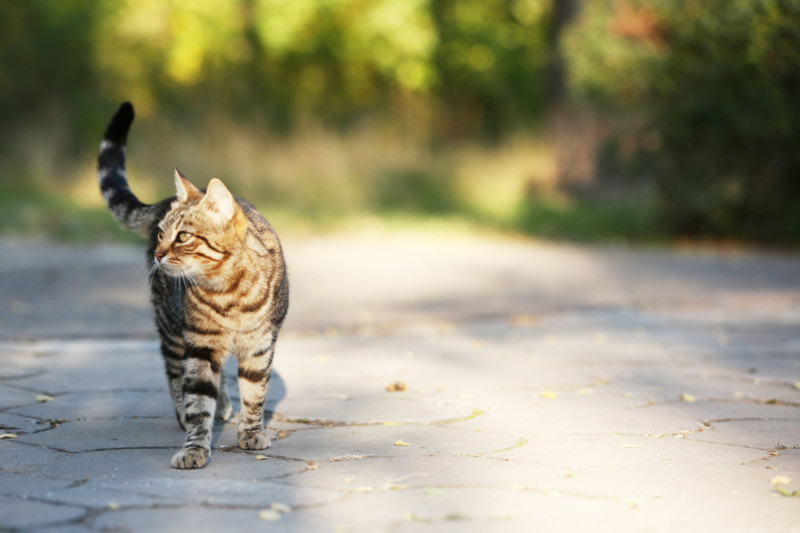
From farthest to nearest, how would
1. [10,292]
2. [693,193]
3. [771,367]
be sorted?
[693,193]
[10,292]
[771,367]

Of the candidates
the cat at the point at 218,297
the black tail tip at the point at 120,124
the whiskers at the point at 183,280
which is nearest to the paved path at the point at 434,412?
the cat at the point at 218,297

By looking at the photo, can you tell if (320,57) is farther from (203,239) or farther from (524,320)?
(203,239)

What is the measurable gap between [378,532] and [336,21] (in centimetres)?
2766

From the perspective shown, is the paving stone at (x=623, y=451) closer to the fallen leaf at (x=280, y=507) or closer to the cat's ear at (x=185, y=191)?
the fallen leaf at (x=280, y=507)

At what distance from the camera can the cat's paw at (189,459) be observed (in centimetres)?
397

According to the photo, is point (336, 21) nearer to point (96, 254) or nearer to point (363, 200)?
point (363, 200)

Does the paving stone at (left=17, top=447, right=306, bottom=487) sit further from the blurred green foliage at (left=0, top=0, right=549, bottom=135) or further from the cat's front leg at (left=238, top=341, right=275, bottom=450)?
the blurred green foliage at (left=0, top=0, right=549, bottom=135)

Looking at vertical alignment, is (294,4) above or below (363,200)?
above

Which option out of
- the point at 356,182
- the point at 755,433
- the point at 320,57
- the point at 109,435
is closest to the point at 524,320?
the point at 755,433

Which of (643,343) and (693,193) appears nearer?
(643,343)

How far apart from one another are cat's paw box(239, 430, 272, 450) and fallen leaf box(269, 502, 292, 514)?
845 mm

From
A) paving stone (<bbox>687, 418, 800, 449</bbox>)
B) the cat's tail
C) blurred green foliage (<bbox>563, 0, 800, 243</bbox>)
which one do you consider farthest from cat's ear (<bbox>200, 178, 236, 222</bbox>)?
blurred green foliage (<bbox>563, 0, 800, 243</bbox>)

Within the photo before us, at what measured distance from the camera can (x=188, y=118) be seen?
23.7 m

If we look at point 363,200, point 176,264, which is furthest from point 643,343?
point 363,200
